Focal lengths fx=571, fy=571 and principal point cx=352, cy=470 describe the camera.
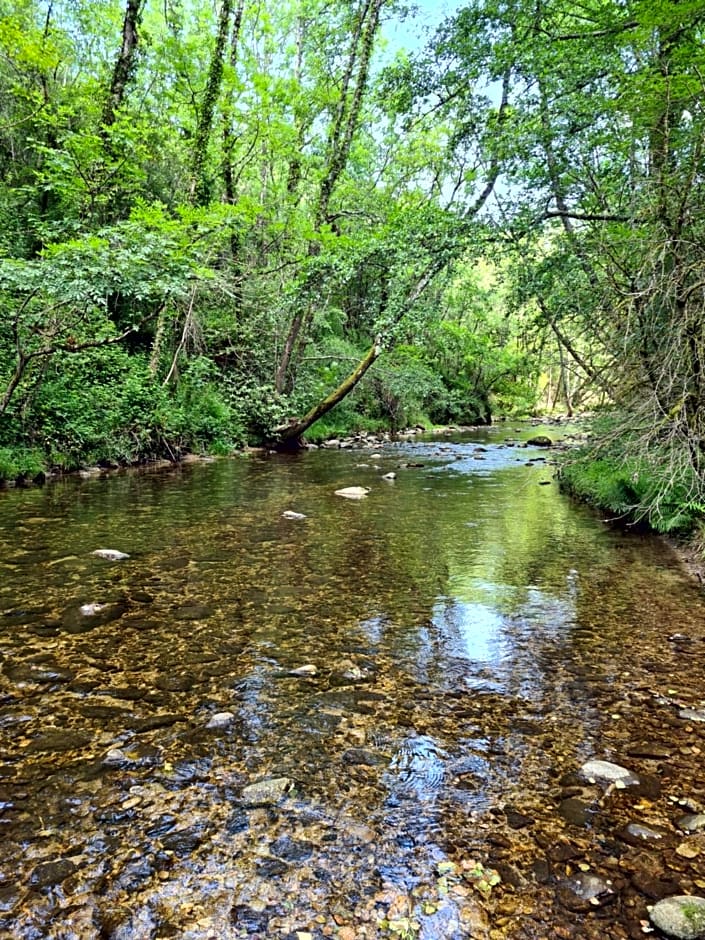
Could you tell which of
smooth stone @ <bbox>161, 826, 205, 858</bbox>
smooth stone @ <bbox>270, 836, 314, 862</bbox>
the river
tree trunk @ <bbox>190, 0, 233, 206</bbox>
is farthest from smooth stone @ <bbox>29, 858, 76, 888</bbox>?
tree trunk @ <bbox>190, 0, 233, 206</bbox>

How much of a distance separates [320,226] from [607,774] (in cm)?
1517

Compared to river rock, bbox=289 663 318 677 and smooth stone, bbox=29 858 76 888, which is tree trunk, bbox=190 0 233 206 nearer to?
river rock, bbox=289 663 318 677

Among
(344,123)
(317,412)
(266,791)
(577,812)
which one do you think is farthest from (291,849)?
(344,123)

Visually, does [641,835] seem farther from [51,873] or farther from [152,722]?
[152,722]

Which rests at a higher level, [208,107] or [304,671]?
[208,107]

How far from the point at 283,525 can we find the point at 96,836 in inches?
201

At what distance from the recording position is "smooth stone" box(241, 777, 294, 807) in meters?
2.22

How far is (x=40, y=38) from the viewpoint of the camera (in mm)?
14461

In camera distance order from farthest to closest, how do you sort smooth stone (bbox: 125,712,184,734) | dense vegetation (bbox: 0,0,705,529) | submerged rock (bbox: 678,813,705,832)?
dense vegetation (bbox: 0,0,705,529)
smooth stone (bbox: 125,712,184,734)
submerged rock (bbox: 678,813,705,832)

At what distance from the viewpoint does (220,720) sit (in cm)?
279

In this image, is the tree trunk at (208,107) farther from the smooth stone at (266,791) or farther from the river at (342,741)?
the smooth stone at (266,791)

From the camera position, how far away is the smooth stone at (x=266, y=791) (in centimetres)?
222

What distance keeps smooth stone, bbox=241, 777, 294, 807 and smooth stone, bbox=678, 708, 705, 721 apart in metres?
1.98

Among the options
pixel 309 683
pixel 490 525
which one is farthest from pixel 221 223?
pixel 309 683
